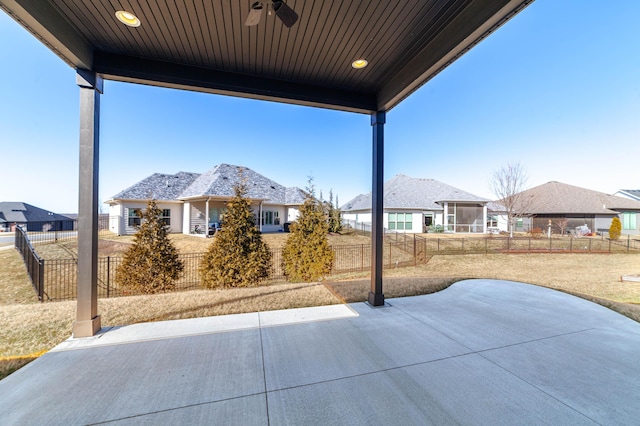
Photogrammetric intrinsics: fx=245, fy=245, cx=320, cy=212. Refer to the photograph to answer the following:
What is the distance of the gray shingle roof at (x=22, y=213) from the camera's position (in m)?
28.5

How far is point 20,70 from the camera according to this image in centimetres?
584

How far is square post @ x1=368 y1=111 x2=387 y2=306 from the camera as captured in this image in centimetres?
422

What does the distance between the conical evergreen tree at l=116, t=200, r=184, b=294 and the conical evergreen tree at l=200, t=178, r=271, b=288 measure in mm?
726

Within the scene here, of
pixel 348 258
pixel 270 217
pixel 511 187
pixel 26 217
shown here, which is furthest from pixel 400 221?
pixel 26 217

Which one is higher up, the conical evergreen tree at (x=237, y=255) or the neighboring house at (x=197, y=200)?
the neighboring house at (x=197, y=200)

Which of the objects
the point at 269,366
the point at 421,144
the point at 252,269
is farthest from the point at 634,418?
the point at 421,144

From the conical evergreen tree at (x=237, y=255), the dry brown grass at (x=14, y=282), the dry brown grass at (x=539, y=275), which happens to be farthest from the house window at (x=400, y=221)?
the dry brown grass at (x=14, y=282)

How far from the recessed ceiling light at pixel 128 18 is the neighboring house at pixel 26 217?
30.6 m

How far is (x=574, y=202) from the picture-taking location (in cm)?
2309

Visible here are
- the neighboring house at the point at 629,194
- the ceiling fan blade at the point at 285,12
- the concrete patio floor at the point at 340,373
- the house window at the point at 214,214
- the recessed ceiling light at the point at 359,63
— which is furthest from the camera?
the neighboring house at the point at 629,194

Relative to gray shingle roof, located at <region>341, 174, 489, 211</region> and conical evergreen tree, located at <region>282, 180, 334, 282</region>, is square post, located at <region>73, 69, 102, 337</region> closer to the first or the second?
conical evergreen tree, located at <region>282, 180, 334, 282</region>

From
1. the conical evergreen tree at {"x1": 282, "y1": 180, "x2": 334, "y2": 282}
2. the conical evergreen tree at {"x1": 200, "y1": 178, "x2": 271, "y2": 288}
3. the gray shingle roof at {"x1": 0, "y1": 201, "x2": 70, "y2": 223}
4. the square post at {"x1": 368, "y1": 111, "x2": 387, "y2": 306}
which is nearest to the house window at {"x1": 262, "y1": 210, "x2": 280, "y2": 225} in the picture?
the conical evergreen tree at {"x1": 282, "y1": 180, "x2": 334, "y2": 282}

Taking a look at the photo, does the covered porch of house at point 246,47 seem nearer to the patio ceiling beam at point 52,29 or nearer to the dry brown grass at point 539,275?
the patio ceiling beam at point 52,29

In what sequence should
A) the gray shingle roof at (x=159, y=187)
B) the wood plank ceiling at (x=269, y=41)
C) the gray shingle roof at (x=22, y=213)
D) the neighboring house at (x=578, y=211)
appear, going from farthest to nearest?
the gray shingle roof at (x=22, y=213) < the neighboring house at (x=578, y=211) < the gray shingle roof at (x=159, y=187) < the wood plank ceiling at (x=269, y=41)
